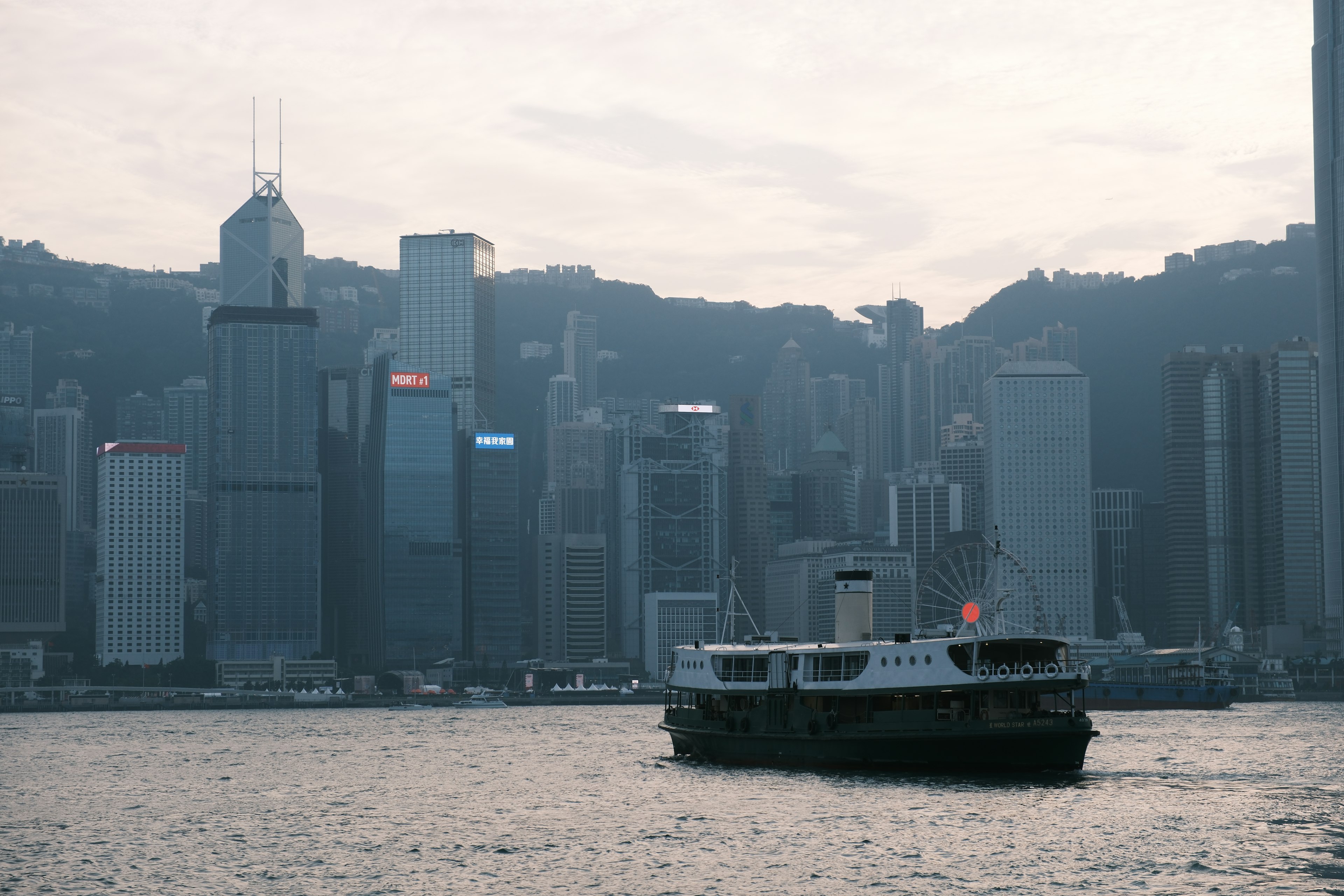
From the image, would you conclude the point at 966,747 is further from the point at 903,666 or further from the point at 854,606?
the point at 854,606

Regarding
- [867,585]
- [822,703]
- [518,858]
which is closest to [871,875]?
[518,858]

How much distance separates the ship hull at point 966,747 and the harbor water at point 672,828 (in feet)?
3.36

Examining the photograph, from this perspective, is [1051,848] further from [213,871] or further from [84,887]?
[84,887]

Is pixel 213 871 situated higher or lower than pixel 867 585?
lower

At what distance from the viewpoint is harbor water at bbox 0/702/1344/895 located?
56.2m

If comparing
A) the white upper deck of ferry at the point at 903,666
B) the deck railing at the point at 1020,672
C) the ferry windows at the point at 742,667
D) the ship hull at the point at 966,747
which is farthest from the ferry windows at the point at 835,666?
the deck railing at the point at 1020,672

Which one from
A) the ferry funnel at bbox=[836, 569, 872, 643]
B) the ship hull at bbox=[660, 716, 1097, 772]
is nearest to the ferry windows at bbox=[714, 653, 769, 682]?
the ferry funnel at bbox=[836, 569, 872, 643]

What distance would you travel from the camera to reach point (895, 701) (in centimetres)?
8112

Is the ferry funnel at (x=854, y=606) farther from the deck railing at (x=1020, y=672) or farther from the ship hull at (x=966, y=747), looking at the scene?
the deck railing at (x=1020, y=672)

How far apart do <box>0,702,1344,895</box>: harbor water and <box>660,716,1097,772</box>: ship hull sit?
3.36 ft

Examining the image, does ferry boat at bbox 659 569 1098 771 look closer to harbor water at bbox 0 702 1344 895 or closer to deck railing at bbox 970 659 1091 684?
deck railing at bbox 970 659 1091 684

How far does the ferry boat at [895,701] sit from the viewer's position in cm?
7681

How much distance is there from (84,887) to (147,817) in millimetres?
20076

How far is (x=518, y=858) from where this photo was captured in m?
61.4
